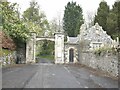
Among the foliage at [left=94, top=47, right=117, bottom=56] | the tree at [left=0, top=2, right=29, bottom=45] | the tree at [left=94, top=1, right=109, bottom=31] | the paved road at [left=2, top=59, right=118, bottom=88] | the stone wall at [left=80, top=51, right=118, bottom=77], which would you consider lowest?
the paved road at [left=2, top=59, right=118, bottom=88]

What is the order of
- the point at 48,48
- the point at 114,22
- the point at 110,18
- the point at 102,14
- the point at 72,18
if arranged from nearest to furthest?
the point at 114,22
the point at 110,18
the point at 102,14
the point at 48,48
the point at 72,18

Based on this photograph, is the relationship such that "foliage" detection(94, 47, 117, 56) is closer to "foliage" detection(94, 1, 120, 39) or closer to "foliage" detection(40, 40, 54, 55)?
"foliage" detection(94, 1, 120, 39)

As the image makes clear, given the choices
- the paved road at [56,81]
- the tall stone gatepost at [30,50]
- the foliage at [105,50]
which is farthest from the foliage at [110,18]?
the paved road at [56,81]

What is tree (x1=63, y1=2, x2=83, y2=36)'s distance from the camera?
180 ft

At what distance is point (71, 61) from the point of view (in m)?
33.4

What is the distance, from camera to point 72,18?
57.2m

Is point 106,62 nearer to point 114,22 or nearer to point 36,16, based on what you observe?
point 114,22

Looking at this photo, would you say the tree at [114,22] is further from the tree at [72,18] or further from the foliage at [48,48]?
the foliage at [48,48]

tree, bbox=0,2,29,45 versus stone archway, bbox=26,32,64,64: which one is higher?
tree, bbox=0,2,29,45

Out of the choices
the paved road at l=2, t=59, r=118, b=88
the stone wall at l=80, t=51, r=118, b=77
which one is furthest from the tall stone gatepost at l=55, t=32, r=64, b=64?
the paved road at l=2, t=59, r=118, b=88

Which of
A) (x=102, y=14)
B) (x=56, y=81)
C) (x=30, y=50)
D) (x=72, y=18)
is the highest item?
(x=72, y=18)

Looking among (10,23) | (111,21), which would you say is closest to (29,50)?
(10,23)

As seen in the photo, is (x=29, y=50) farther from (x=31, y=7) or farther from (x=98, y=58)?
(x=31, y=7)

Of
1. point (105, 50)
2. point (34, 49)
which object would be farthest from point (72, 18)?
point (105, 50)
